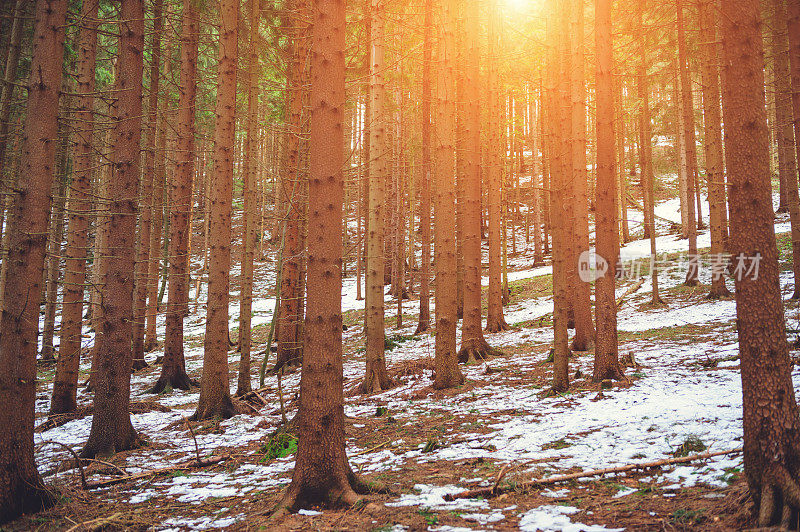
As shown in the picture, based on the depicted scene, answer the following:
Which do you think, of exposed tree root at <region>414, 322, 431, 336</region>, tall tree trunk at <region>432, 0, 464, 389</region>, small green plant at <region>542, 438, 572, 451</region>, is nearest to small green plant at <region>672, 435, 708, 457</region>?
small green plant at <region>542, 438, 572, 451</region>

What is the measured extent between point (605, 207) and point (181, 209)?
29.2 ft

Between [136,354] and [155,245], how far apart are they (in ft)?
16.0

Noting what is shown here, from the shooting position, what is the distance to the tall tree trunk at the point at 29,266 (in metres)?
4.32

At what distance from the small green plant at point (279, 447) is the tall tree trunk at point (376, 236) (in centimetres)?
304

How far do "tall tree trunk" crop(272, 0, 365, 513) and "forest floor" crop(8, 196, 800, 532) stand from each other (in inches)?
11.3

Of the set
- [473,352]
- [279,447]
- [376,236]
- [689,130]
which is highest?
[689,130]

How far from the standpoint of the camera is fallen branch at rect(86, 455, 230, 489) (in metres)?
5.26

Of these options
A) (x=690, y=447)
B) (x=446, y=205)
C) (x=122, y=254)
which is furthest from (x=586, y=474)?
(x=122, y=254)

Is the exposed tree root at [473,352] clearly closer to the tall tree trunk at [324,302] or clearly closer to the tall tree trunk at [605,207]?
the tall tree trunk at [605,207]

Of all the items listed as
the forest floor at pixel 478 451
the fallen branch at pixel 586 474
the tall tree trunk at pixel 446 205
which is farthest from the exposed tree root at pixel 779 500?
the tall tree trunk at pixel 446 205

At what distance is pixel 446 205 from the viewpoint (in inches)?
344

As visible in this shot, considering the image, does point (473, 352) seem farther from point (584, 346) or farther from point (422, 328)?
point (422, 328)

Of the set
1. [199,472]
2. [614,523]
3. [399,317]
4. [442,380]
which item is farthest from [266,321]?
[614,523]

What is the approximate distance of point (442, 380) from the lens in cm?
862
